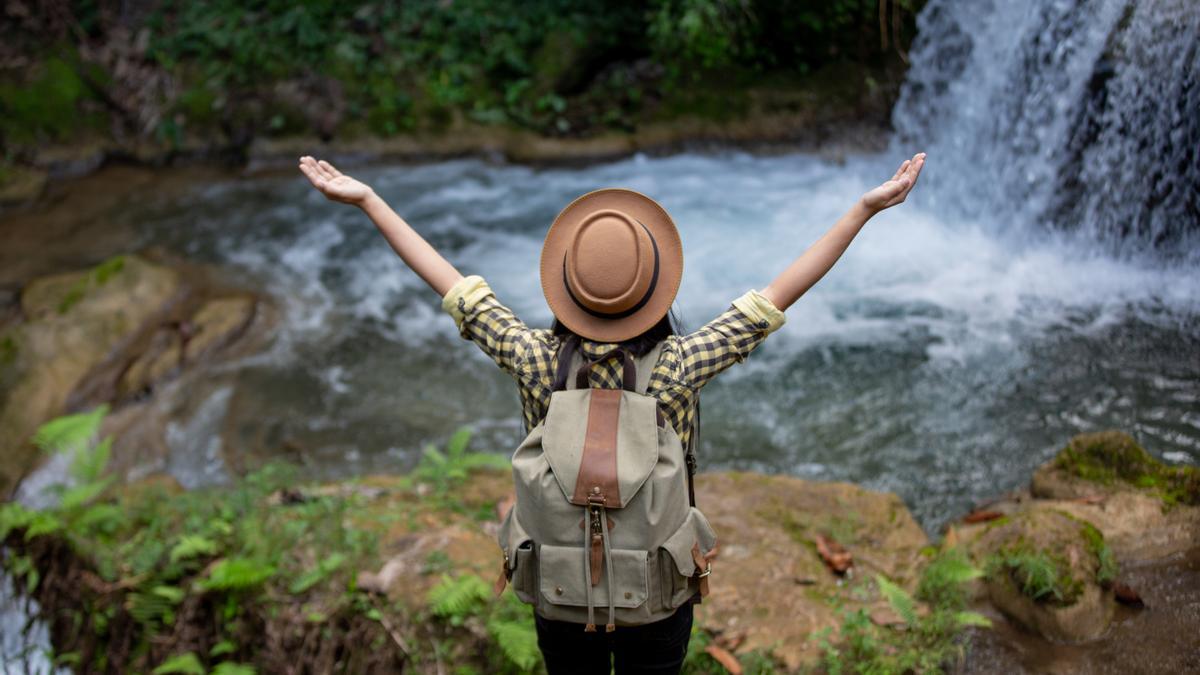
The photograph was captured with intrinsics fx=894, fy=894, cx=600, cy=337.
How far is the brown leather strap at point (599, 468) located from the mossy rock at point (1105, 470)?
10.6ft

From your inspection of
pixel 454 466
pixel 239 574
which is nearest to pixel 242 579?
pixel 239 574

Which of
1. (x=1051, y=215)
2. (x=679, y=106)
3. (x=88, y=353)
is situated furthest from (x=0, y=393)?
(x=1051, y=215)

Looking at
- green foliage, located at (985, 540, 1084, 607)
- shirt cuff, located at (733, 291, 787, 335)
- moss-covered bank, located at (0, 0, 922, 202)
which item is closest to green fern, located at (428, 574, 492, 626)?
shirt cuff, located at (733, 291, 787, 335)

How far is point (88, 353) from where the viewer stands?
306 inches

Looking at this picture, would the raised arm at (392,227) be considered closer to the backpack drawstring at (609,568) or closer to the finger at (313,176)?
the finger at (313,176)

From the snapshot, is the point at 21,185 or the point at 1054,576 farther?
the point at 21,185

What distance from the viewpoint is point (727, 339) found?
2.52 meters

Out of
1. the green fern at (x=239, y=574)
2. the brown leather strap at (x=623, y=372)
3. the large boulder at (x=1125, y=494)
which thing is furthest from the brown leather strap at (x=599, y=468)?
the large boulder at (x=1125, y=494)

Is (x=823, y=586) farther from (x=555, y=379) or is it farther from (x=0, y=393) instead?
(x=0, y=393)

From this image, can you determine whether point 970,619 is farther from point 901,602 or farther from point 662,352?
point 662,352

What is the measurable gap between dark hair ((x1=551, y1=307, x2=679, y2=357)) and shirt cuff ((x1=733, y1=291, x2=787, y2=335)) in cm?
22

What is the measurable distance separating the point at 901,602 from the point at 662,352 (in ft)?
6.20

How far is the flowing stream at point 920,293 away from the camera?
599 centimetres

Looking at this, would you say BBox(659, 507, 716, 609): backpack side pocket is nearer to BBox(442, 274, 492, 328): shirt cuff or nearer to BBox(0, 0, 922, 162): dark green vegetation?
BBox(442, 274, 492, 328): shirt cuff
